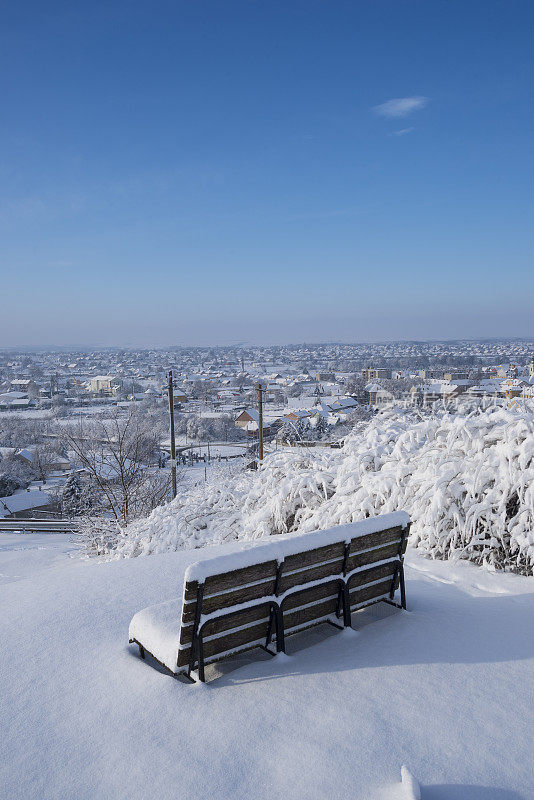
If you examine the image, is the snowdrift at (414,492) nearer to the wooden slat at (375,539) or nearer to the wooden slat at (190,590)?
the wooden slat at (375,539)

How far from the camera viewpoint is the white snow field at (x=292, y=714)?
2449 millimetres

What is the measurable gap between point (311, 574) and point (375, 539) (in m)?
0.65

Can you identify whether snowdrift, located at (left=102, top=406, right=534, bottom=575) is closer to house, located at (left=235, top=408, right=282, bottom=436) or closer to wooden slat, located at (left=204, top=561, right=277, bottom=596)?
wooden slat, located at (left=204, top=561, right=277, bottom=596)

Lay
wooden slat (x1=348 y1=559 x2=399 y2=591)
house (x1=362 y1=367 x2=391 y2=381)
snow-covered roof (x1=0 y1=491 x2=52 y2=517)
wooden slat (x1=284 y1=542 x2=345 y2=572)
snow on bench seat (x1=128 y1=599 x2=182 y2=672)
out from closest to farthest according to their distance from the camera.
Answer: snow on bench seat (x1=128 y1=599 x2=182 y2=672) → wooden slat (x1=284 y1=542 x2=345 y2=572) → wooden slat (x1=348 y1=559 x2=399 y2=591) → snow-covered roof (x1=0 y1=491 x2=52 y2=517) → house (x1=362 y1=367 x2=391 y2=381)

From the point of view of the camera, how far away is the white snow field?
2.45 m

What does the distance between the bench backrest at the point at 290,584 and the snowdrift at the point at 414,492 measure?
1.87 m

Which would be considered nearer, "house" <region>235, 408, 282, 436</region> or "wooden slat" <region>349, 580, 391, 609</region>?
"wooden slat" <region>349, 580, 391, 609</region>

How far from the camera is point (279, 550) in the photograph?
3.34 m

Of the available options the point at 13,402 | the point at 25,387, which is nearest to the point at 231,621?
the point at 13,402

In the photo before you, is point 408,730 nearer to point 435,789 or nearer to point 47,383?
point 435,789

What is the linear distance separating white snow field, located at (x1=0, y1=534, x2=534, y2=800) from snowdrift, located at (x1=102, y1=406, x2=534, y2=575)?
120 centimetres

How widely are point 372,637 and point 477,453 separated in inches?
118

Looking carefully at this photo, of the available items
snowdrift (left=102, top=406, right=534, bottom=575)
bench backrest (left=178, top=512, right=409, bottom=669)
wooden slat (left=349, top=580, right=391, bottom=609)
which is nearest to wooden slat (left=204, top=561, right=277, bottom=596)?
bench backrest (left=178, top=512, right=409, bottom=669)

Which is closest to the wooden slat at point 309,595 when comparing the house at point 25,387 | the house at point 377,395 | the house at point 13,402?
the house at point 377,395
